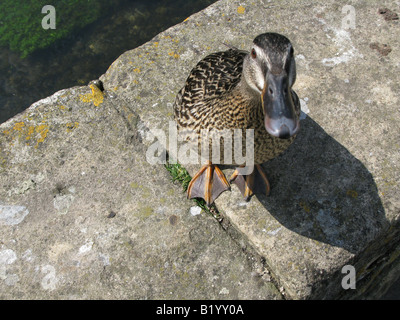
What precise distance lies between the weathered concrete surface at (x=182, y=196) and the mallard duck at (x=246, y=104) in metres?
0.16

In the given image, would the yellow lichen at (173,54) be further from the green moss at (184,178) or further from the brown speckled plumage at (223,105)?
the green moss at (184,178)

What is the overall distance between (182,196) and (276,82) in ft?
3.88

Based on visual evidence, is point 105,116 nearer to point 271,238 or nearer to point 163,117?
point 163,117

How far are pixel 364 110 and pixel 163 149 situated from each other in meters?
1.55

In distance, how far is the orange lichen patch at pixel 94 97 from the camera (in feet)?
10.6

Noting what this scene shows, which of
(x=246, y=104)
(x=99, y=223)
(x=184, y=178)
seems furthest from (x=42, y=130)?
(x=246, y=104)

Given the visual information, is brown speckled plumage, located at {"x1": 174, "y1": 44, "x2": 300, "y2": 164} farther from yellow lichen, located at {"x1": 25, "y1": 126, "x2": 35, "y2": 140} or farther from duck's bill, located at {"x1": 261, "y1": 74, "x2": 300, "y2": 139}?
yellow lichen, located at {"x1": 25, "y1": 126, "x2": 35, "y2": 140}

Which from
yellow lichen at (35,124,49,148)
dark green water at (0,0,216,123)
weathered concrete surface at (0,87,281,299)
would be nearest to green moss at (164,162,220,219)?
weathered concrete surface at (0,87,281,299)

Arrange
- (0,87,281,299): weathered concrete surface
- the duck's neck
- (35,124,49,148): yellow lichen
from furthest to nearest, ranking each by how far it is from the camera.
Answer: (35,124,49,148): yellow lichen, (0,87,281,299): weathered concrete surface, the duck's neck

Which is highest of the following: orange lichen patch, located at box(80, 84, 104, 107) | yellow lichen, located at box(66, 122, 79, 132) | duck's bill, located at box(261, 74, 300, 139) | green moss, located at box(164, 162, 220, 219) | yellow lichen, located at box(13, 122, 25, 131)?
duck's bill, located at box(261, 74, 300, 139)

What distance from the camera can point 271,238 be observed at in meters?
2.59

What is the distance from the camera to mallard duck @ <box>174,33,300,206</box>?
6.44ft

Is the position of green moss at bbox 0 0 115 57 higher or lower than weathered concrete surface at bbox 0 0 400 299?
higher
